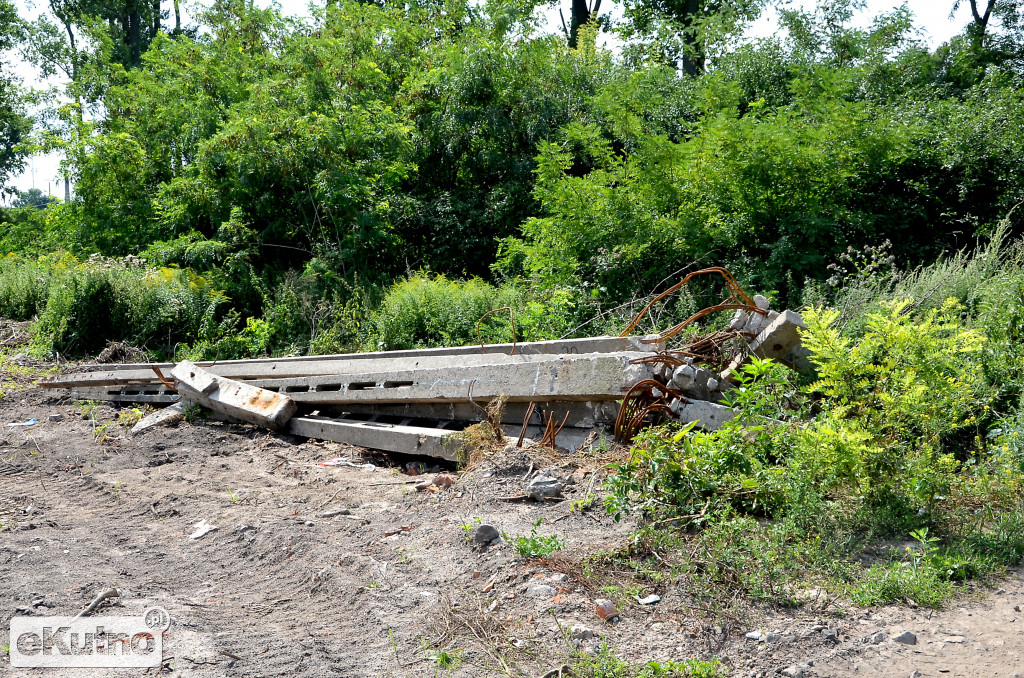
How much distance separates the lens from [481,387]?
240 inches

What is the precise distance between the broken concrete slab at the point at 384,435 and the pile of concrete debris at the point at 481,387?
0.04ft

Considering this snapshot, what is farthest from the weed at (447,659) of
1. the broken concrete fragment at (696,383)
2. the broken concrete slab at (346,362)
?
the broken concrete slab at (346,362)

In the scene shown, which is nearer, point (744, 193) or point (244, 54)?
point (744, 193)

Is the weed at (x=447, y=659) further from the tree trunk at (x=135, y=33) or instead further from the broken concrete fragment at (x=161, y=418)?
the tree trunk at (x=135, y=33)

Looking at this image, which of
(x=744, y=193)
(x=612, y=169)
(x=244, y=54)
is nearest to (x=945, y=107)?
(x=744, y=193)

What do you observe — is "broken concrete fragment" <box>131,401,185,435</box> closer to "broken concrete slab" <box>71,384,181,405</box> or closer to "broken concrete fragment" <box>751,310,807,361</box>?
"broken concrete slab" <box>71,384,181,405</box>

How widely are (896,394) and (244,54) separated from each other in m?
16.4

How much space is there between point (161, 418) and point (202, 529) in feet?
10.8

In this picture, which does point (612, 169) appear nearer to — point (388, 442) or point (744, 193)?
point (744, 193)

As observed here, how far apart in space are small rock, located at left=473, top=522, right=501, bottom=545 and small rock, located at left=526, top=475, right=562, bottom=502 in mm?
643

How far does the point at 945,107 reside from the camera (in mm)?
10164

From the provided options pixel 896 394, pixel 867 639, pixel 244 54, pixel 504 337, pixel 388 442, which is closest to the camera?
pixel 867 639

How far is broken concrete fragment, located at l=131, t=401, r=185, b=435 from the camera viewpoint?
783 centimetres

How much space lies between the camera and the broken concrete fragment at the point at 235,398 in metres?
7.41
